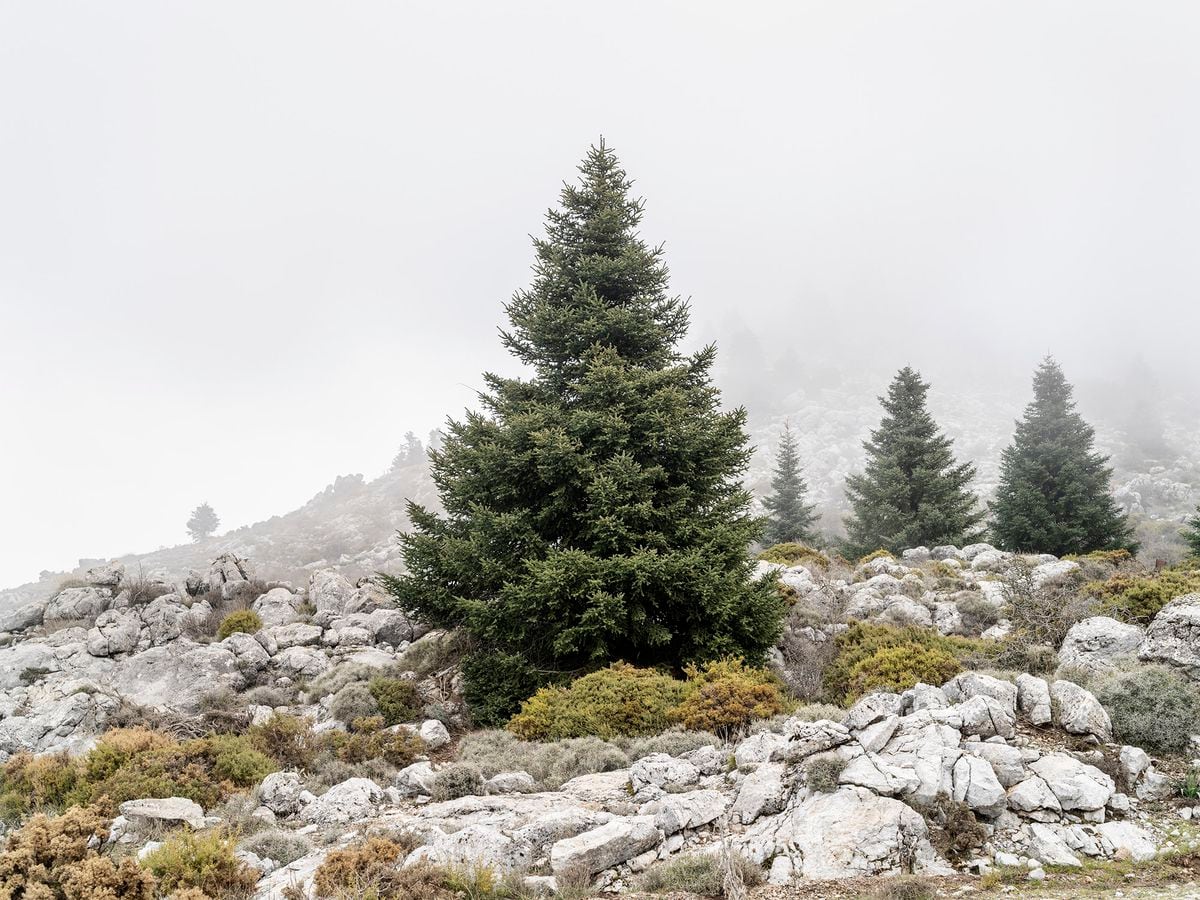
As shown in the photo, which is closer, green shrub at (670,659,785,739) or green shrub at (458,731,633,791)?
green shrub at (458,731,633,791)

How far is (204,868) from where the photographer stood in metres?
5.66

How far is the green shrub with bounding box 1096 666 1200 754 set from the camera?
277 inches

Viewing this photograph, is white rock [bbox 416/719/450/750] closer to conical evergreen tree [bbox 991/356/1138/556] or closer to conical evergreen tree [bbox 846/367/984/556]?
conical evergreen tree [bbox 846/367/984/556]

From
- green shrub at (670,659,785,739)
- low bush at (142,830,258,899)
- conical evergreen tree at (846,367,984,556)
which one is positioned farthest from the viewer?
conical evergreen tree at (846,367,984,556)

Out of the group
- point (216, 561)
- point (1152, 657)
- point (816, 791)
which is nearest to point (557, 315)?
point (816, 791)

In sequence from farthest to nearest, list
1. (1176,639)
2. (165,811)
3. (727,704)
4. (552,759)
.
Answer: (727,704)
(1176,639)
(552,759)
(165,811)

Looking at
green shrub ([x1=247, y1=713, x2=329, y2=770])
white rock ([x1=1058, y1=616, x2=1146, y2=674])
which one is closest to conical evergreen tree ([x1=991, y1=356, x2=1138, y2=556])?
white rock ([x1=1058, y1=616, x2=1146, y2=674])

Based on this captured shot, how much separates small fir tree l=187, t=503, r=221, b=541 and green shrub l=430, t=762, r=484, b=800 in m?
81.5

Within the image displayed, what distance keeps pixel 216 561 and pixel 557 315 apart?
53.5 ft

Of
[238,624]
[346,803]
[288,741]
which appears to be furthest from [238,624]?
[346,803]

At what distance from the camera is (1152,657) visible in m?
9.26

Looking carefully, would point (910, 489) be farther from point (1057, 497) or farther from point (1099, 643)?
point (1099, 643)

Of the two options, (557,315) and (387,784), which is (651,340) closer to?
(557,315)

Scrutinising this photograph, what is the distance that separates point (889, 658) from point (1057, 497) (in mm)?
22158
